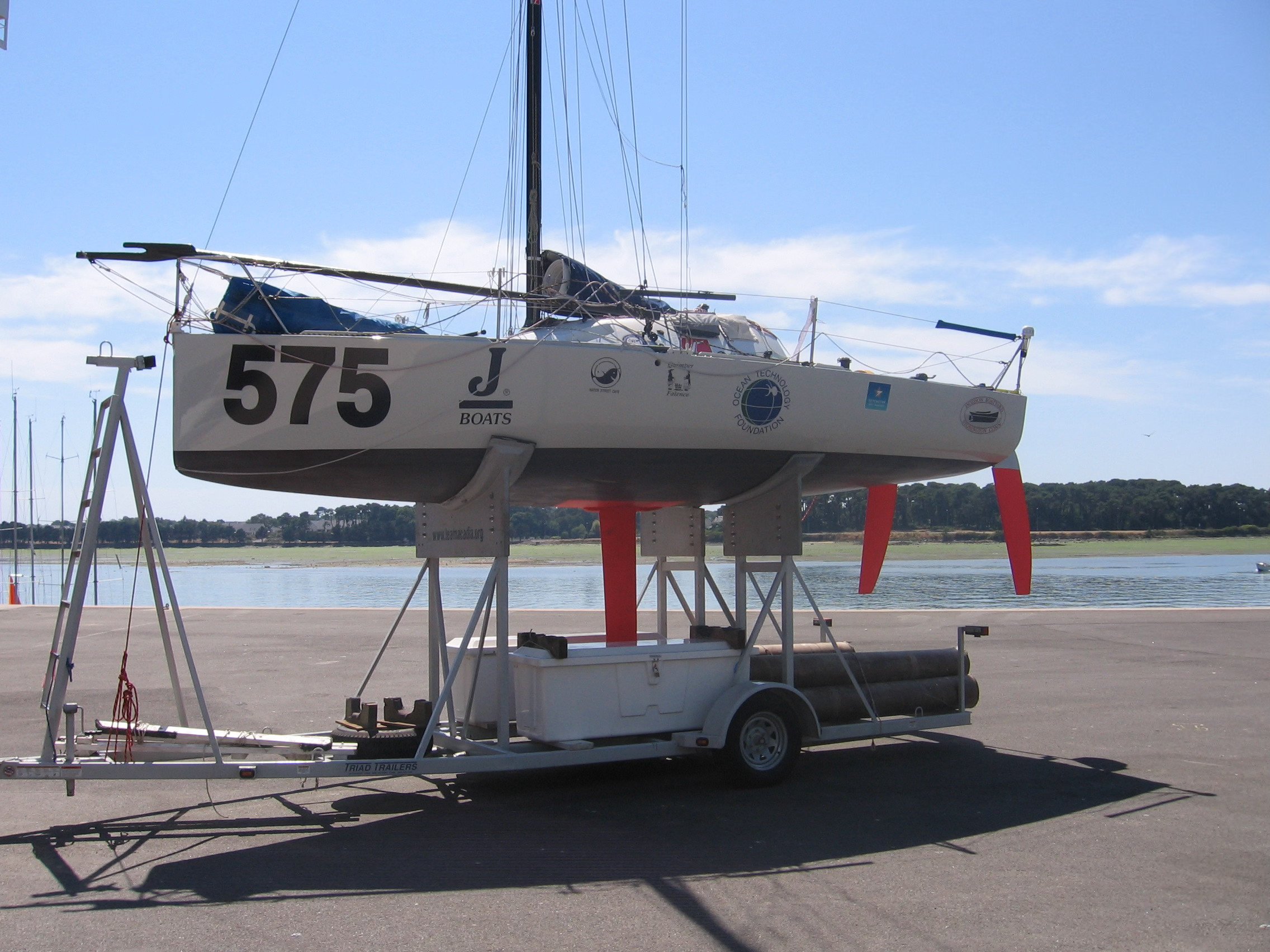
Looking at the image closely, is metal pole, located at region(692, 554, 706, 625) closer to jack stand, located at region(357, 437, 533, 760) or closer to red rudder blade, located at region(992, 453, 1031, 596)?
jack stand, located at region(357, 437, 533, 760)

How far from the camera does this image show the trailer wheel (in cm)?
847

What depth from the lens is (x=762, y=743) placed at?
8.73 metres

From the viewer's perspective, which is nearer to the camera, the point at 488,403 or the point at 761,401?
the point at 488,403

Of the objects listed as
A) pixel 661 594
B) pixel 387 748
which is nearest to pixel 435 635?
pixel 387 748

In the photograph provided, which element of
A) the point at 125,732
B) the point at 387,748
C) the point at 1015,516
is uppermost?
the point at 1015,516

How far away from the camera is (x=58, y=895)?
5836mm

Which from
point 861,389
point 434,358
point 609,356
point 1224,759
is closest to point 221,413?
point 434,358

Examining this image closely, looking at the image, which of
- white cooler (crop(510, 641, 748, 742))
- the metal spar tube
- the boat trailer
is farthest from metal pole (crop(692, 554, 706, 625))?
white cooler (crop(510, 641, 748, 742))

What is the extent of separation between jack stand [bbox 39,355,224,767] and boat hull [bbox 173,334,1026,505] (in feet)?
1.14

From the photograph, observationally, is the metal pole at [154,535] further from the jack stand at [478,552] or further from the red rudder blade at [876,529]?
the red rudder blade at [876,529]

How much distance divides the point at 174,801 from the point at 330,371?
11.7 feet

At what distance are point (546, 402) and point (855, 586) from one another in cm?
3695

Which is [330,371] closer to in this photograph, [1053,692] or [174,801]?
[174,801]

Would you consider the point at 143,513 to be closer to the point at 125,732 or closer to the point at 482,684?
the point at 125,732
